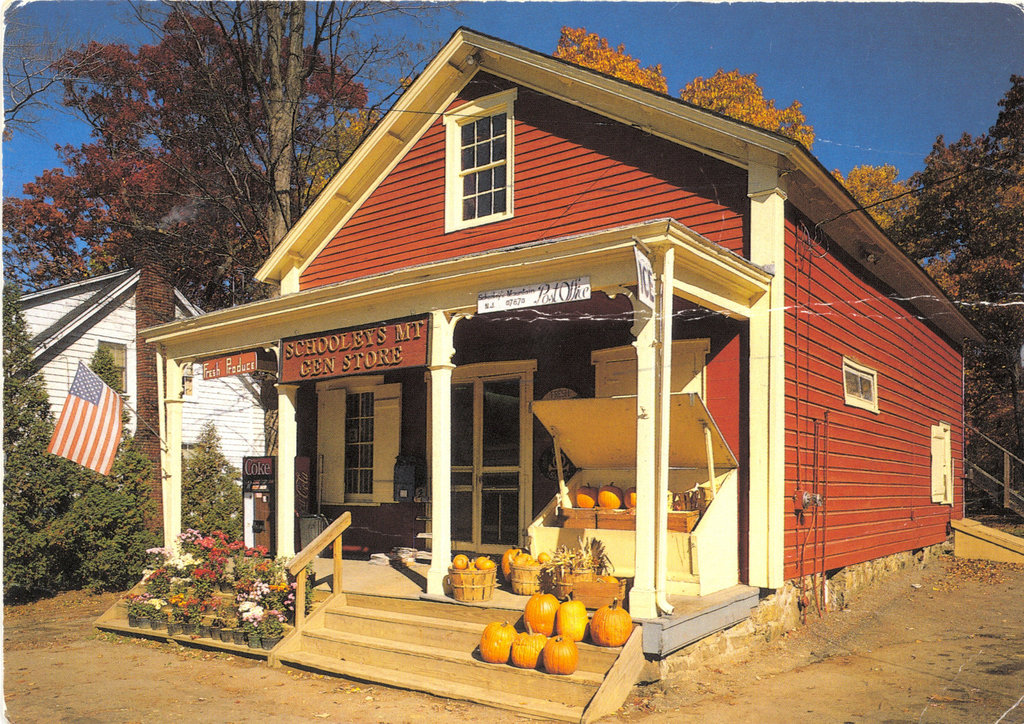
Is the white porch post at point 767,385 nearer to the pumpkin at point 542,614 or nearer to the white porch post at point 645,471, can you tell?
the white porch post at point 645,471

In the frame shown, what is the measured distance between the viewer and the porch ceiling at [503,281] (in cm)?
732

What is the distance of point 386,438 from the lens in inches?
489

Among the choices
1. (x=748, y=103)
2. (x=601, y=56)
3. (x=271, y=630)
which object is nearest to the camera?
(x=271, y=630)

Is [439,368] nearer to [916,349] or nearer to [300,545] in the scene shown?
[300,545]

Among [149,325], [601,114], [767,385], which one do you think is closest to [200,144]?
[149,325]

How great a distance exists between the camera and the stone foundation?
6965mm

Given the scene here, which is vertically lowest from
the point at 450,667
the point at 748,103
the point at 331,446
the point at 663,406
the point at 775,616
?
the point at 450,667

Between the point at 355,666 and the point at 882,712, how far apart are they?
14.4ft

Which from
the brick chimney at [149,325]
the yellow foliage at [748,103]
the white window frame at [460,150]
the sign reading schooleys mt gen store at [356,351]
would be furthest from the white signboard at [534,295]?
the yellow foliage at [748,103]

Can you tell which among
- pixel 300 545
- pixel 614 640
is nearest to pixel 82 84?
pixel 300 545

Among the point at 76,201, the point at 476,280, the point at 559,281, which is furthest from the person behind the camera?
the point at 76,201

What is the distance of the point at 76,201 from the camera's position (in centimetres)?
2341

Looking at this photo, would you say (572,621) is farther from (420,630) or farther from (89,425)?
(89,425)

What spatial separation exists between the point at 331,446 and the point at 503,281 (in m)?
5.97
